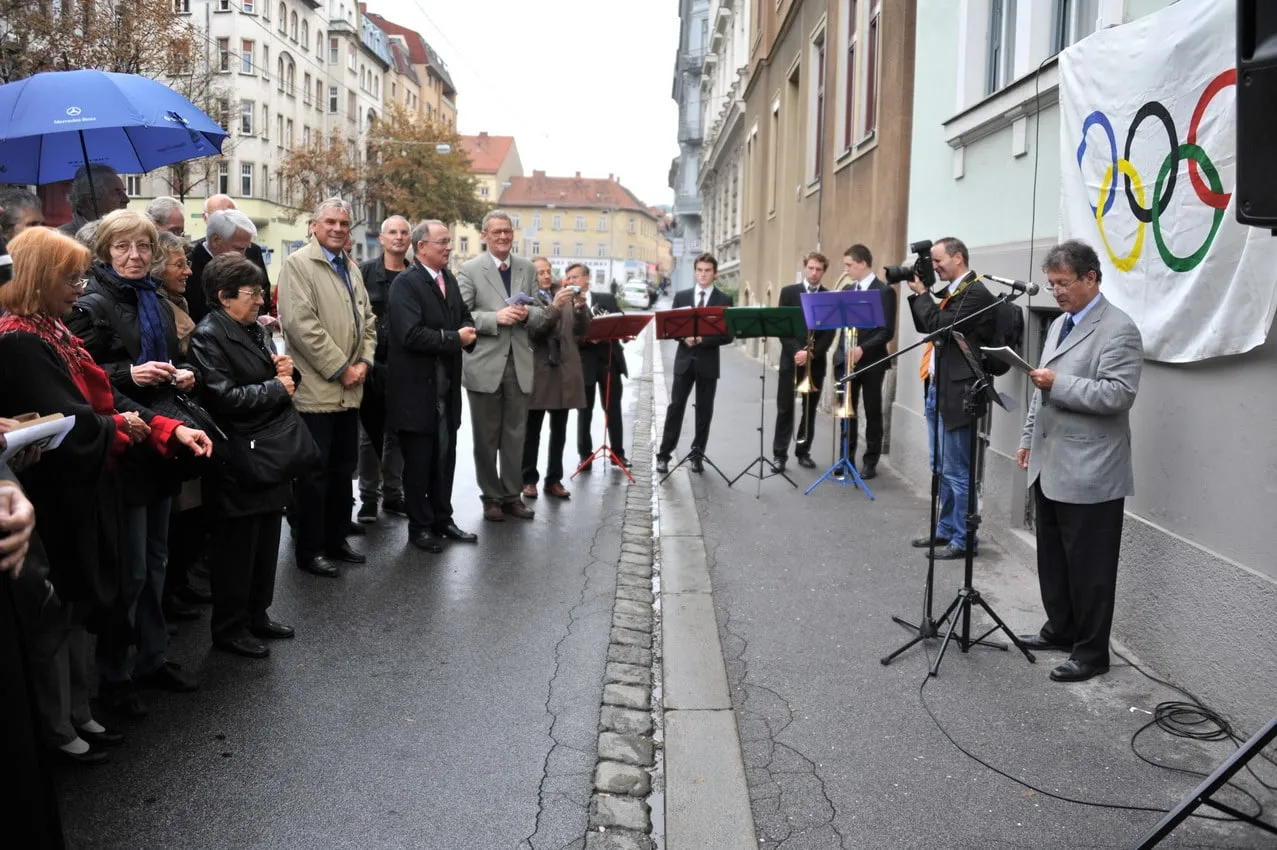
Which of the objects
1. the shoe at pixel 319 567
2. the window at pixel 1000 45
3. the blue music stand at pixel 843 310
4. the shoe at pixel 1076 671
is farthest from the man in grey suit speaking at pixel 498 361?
the shoe at pixel 1076 671

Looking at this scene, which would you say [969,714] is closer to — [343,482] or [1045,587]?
[1045,587]

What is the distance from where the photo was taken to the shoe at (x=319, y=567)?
686 cm

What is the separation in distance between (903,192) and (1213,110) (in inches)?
260

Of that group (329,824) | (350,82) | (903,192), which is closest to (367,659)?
(329,824)

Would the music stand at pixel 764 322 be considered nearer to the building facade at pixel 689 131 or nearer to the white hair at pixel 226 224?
the white hair at pixel 226 224

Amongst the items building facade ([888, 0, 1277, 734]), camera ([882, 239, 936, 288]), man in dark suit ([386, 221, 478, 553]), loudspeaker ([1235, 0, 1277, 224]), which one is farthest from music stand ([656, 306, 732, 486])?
loudspeaker ([1235, 0, 1277, 224])

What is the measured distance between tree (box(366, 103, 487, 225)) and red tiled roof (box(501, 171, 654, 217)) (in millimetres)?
71288

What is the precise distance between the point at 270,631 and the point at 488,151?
12979cm

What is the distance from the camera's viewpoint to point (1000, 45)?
9.07 metres

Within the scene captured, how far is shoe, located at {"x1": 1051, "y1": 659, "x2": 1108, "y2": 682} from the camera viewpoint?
205 inches

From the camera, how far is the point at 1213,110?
492cm

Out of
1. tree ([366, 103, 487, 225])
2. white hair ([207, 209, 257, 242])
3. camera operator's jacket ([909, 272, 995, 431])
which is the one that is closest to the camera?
white hair ([207, 209, 257, 242])

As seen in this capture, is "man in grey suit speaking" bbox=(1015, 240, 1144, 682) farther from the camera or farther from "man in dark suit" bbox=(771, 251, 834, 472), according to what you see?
"man in dark suit" bbox=(771, 251, 834, 472)

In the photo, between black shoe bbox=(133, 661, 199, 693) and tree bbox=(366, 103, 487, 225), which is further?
tree bbox=(366, 103, 487, 225)
